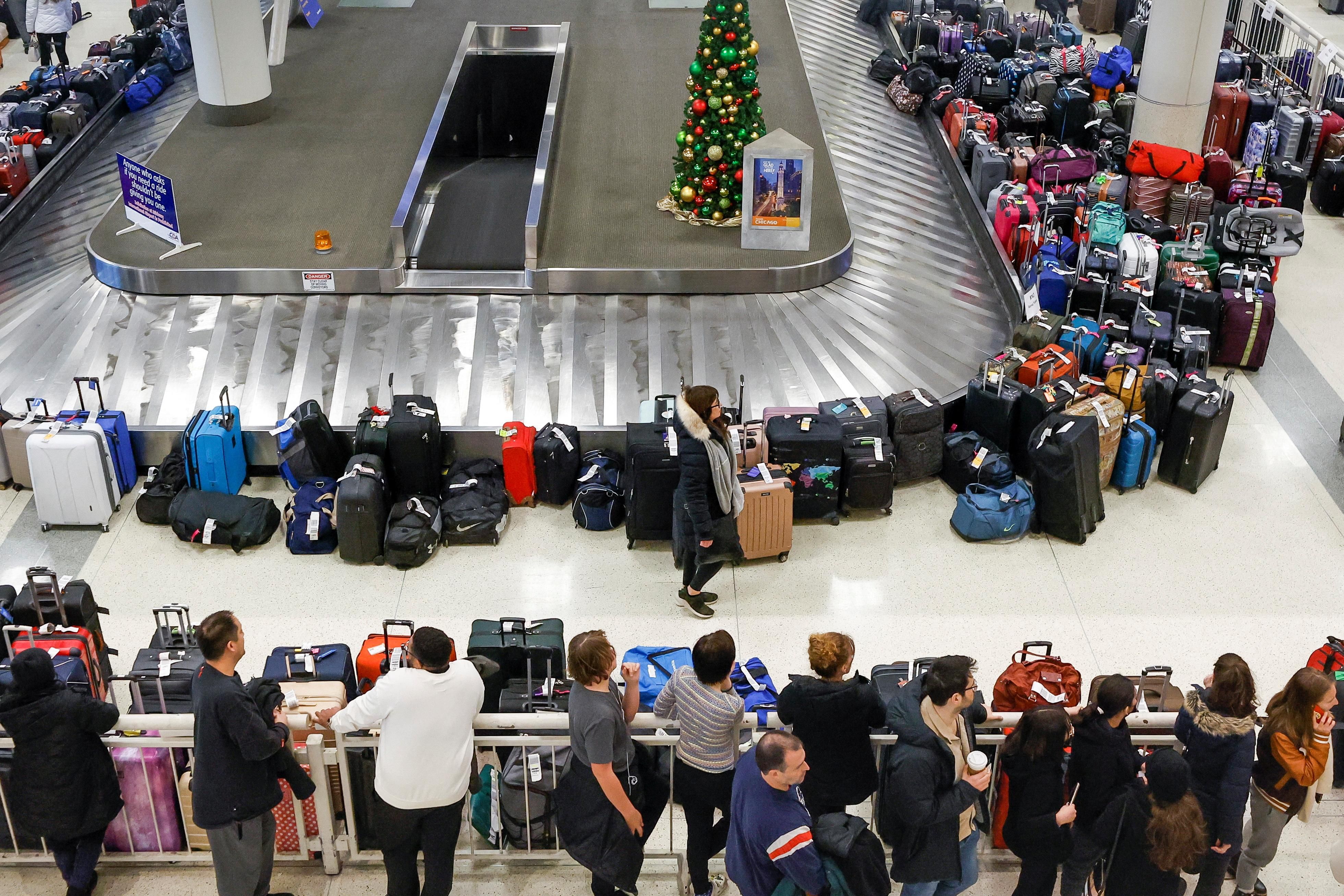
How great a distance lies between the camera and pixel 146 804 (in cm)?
615

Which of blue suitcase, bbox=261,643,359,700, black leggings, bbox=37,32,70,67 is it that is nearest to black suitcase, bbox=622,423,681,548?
blue suitcase, bbox=261,643,359,700

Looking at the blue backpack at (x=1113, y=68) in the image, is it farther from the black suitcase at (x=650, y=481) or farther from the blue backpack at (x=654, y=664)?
the blue backpack at (x=654, y=664)

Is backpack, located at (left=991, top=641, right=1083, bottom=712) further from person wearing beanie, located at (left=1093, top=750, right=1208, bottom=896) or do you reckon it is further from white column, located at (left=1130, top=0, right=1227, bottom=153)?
white column, located at (left=1130, top=0, right=1227, bottom=153)

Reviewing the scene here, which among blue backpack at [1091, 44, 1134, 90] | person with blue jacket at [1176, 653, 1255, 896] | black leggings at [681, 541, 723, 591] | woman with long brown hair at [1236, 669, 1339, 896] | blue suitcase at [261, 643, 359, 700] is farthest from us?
blue backpack at [1091, 44, 1134, 90]

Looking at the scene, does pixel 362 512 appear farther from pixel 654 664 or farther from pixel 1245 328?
pixel 1245 328

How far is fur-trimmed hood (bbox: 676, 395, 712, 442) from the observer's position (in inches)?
294

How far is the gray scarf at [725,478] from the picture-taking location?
7.65 metres

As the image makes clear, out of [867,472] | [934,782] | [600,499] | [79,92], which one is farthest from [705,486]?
[79,92]

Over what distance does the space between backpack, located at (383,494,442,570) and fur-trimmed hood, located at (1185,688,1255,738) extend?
483cm

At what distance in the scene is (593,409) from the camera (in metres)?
9.79

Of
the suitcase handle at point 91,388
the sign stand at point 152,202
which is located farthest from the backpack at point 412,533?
the sign stand at point 152,202

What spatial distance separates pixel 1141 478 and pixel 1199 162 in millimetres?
4971

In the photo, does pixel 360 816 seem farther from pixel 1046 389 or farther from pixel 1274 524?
pixel 1274 524

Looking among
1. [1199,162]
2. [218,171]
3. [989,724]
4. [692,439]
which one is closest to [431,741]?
[989,724]
